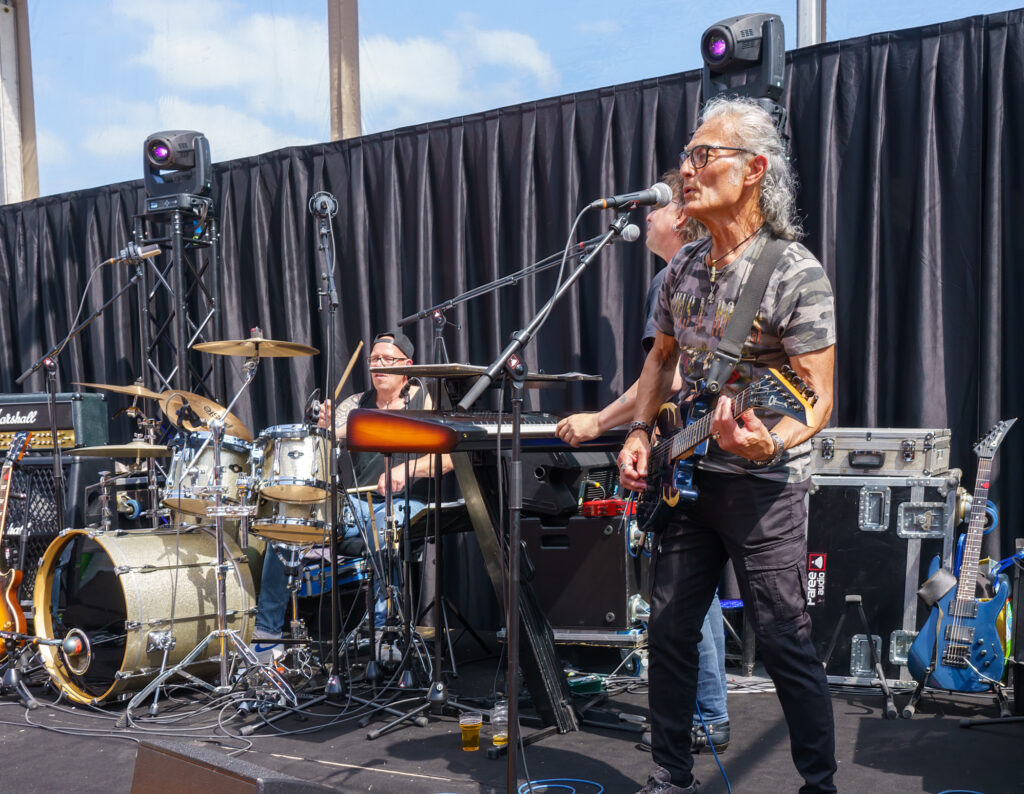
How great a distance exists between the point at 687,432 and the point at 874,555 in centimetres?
184

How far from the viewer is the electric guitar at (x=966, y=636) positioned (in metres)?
3.19

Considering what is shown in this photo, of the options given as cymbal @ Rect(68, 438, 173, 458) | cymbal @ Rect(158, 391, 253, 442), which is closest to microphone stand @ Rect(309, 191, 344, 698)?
cymbal @ Rect(158, 391, 253, 442)

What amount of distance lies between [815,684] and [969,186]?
258 centimetres

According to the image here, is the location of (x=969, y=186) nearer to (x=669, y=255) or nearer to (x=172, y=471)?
(x=669, y=255)

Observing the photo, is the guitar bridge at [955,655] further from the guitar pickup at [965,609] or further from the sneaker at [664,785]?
the sneaker at [664,785]

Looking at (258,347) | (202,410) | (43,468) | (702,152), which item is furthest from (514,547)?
(43,468)

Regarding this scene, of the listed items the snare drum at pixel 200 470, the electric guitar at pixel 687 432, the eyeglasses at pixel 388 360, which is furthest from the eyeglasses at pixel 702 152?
the eyeglasses at pixel 388 360

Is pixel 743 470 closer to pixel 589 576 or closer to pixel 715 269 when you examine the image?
pixel 715 269

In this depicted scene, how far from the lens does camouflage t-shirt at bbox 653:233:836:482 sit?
2.04 m

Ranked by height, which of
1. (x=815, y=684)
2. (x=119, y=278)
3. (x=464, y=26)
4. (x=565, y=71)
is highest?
(x=464, y=26)

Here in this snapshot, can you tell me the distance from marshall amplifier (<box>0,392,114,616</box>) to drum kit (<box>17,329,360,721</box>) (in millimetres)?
530

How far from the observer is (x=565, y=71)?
5.24 metres

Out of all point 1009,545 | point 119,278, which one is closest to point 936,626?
point 1009,545

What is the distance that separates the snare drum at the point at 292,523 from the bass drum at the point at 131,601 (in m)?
0.19
